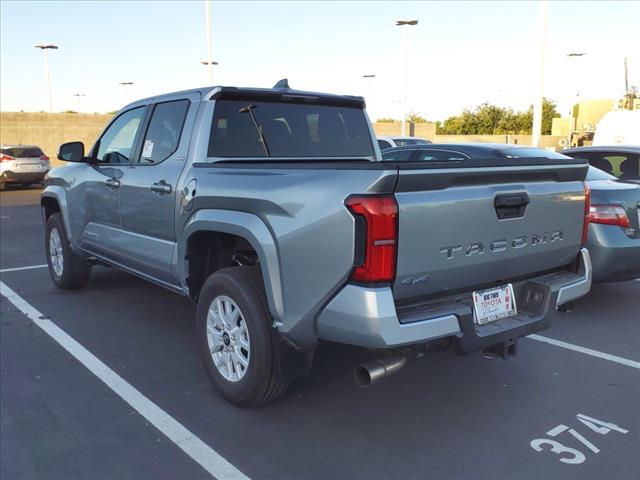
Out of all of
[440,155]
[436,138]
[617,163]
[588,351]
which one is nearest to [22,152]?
[440,155]

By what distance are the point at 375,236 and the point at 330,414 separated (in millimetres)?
1399

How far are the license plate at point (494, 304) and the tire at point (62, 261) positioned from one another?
176 inches

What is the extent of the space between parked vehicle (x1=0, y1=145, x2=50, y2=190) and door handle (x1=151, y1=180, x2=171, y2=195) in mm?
17243

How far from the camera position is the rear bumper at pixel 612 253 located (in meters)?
5.47

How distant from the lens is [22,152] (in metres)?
19.4

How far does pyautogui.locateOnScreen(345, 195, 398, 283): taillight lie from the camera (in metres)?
2.68

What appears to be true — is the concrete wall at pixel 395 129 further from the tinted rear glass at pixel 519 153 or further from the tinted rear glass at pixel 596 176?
the tinted rear glass at pixel 596 176

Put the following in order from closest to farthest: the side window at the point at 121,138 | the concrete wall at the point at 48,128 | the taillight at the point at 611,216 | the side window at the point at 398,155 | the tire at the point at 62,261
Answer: the side window at the point at 121,138 → the taillight at the point at 611,216 → the tire at the point at 62,261 → the side window at the point at 398,155 → the concrete wall at the point at 48,128

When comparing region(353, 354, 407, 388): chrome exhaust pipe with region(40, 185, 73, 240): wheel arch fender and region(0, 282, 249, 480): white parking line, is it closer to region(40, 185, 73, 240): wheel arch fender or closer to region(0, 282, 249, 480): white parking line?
region(0, 282, 249, 480): white parking line

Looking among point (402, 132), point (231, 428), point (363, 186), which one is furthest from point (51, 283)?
point (402, 132)

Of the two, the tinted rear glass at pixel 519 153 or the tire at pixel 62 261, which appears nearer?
the tire at pixel 62 261

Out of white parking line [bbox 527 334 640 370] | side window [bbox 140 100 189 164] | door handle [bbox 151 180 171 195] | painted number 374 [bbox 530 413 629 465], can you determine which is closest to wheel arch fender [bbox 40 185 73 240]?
side window [bbox 140 100 189 164]

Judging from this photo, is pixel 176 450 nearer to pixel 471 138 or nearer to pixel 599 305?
pixel 599 305

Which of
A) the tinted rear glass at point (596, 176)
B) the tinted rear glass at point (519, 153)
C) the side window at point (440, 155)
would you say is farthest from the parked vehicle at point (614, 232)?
the side window at point (440, 155)
